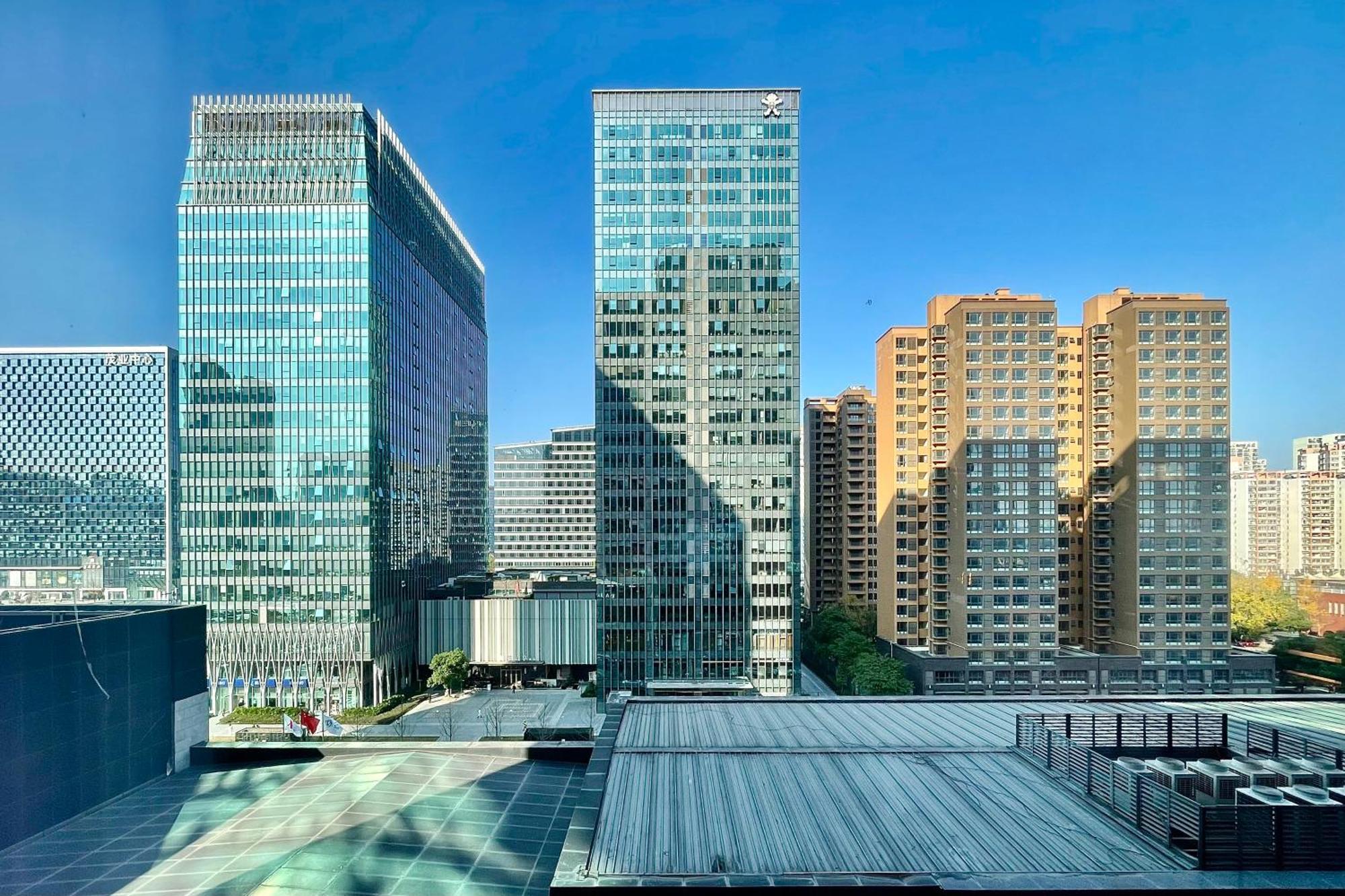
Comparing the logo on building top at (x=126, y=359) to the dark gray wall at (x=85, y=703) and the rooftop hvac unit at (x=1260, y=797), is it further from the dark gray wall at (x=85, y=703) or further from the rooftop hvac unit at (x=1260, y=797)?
the rooftop hvac unit at (x=1260, y=797)

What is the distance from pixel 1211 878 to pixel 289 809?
18.6 meters

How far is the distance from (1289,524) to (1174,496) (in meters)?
21.1

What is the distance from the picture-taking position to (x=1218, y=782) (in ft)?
34.5

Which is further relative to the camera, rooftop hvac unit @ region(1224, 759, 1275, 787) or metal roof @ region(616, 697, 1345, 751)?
metal roof @ region(616, 697, 1345, 751)

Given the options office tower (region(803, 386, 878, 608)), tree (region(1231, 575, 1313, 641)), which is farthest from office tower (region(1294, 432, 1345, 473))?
office tower (region(803, 386, 878, 608))

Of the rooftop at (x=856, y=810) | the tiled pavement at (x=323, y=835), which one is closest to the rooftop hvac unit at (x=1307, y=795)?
the rooftop at (x=856, y=810)

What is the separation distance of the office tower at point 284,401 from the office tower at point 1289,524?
277 ft

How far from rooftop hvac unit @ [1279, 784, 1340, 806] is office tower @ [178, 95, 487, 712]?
58959mm

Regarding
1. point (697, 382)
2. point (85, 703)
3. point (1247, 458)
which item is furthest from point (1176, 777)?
point (1247, 458)

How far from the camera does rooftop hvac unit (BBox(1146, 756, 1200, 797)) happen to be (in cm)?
1080

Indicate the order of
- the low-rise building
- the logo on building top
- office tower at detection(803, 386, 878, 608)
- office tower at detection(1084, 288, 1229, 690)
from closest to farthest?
office tower at detection(1084, 288, 1229, 690) < the low-rise building < office tower at detection(803, 386, 878, 608) < the logo on building top

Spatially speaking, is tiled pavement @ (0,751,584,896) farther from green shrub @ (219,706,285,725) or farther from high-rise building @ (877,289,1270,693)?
high-rise building @ (877,289,1270,693)

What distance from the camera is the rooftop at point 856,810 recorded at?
921cm

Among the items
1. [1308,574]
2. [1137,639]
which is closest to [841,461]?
[1137,639]
